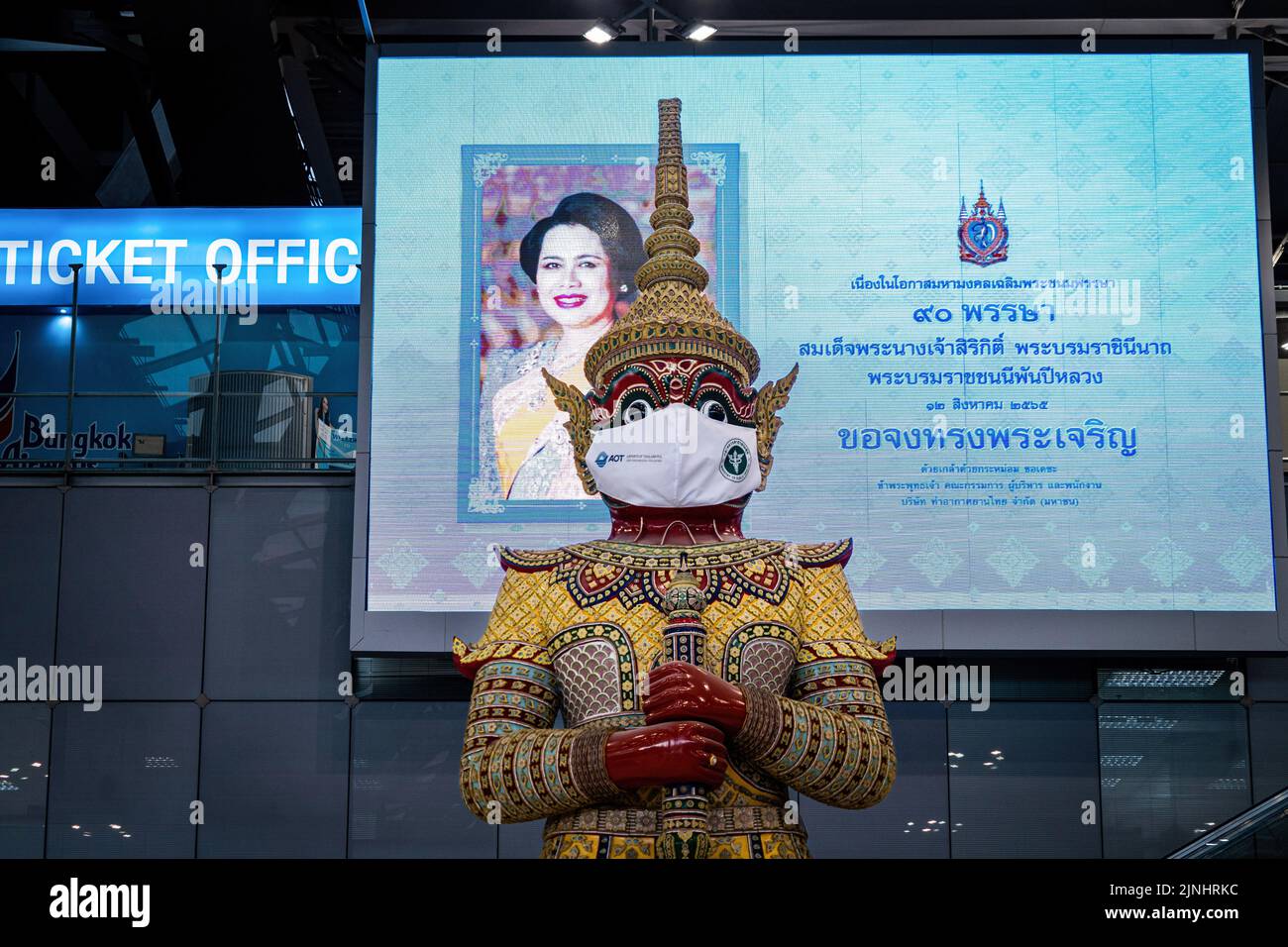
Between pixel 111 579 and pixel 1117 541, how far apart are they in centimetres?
477

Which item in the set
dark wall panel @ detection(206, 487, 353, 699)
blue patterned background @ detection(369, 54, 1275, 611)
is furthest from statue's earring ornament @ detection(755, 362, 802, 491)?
dark wall panel @ detection(206, 487, 353, 699)

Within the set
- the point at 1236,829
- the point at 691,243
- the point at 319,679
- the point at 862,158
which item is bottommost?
the point at 1236,829

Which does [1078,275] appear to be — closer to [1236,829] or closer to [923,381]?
[923,381]

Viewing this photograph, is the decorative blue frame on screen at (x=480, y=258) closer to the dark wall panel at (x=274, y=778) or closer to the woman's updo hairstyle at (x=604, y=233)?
the woman's updo hairstyle at (x=604, y=233)

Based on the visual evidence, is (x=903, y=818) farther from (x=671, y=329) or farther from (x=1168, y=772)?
(x=671, y=329)

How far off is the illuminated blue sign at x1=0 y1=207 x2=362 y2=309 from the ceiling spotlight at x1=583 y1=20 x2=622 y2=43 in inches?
71.3

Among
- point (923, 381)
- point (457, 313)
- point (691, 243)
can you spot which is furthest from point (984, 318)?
point (691, 243)

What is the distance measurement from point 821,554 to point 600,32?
472 centimetres

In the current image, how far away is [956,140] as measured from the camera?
23.2 feet

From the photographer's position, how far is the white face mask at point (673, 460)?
11.6ft

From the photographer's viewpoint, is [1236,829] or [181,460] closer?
[1236,829]

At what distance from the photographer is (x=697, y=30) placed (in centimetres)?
777

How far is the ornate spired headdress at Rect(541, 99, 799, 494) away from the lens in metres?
3.61

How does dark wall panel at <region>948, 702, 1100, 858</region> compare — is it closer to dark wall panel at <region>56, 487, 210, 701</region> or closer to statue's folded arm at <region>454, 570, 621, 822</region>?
dark wall panel at <region>56, 487, 210, 701</region>
